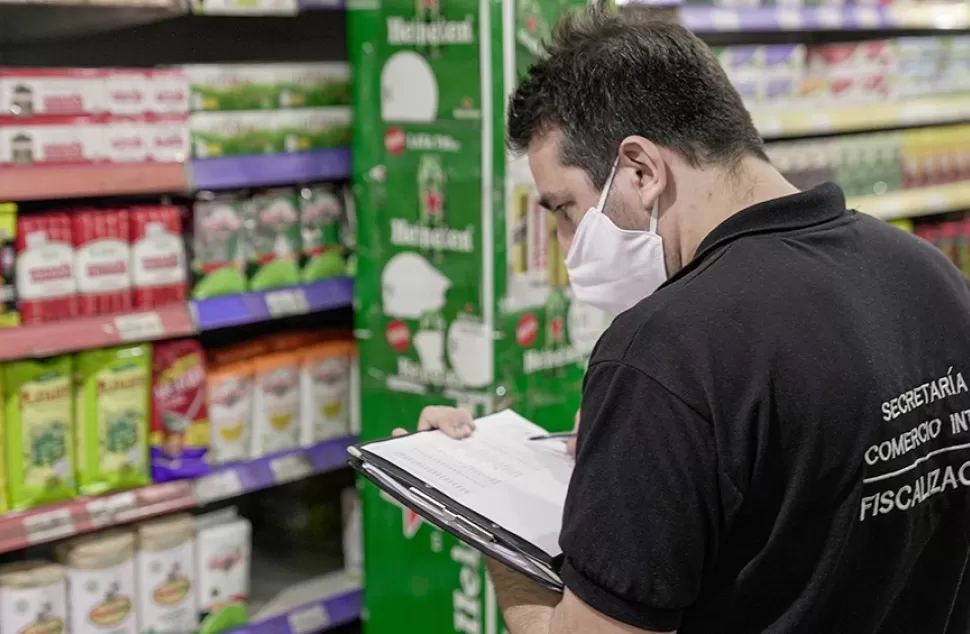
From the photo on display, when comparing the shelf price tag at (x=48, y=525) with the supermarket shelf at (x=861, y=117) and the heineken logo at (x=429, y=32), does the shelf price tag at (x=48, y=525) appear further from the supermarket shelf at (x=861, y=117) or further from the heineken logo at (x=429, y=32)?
the supermarket shelf at (x=861, y=117)

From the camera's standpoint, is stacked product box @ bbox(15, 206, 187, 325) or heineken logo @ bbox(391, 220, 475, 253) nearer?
stacked product box @ bbox(15, 206, 187, 325)

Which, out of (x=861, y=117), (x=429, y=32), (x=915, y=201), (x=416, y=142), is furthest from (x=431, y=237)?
(x=915, y=201)

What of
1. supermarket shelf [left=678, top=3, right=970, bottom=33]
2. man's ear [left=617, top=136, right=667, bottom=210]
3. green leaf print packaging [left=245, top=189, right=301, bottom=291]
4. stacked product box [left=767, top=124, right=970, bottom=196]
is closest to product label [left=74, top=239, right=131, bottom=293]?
green leaf print packaging [left=245, top=189, right=301, bottom=291]

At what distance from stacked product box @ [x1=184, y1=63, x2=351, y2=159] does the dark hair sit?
131cm

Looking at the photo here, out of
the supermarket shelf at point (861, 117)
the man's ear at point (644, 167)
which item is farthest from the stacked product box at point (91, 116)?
the supermarket shelf at point (861, 117)

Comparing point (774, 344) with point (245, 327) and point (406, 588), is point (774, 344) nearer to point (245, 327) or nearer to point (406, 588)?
point (406, 588)

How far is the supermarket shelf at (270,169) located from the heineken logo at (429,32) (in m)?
0.34

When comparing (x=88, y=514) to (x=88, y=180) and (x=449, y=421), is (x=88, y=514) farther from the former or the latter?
(x=449, y=421)

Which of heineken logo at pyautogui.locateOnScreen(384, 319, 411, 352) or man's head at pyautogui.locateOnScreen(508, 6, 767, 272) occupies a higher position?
man's head at pyautogui.locateOnScreen(508, 6, 767, 272)

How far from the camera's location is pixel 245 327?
10.7 feet

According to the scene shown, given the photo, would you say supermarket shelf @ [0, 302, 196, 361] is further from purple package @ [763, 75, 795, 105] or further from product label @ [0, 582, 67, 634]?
purple package @ [763, 75, 795, 105]

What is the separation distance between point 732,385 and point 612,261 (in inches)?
15.6

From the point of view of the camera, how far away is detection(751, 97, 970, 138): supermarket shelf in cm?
367

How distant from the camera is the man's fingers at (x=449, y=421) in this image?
1768 millimetres
